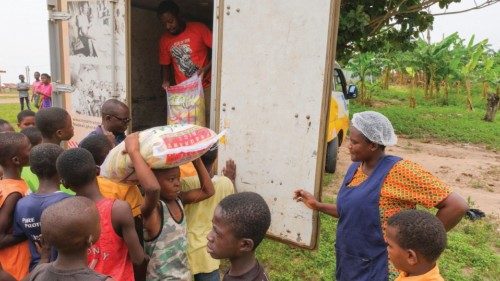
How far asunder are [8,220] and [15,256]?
219 millimetres

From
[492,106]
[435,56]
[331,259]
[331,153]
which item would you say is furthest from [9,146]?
[435,56]

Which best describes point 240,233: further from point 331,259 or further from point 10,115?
point 10,115

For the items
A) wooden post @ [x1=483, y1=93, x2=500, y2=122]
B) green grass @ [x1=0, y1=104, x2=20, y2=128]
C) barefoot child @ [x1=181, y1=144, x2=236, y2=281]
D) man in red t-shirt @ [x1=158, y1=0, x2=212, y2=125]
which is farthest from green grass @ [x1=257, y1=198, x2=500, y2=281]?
wooden post @ [x1=483, y1=93, x2=500, y2=122]

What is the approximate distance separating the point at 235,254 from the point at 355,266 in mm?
775

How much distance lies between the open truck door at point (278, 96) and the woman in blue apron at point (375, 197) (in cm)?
60

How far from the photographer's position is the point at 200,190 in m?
2.32

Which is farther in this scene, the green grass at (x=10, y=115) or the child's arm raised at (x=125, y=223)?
the green grass at (x=10, y=115)

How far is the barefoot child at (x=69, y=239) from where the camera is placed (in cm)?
145

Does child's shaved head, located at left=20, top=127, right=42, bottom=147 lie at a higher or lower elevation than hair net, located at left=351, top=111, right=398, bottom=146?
lower

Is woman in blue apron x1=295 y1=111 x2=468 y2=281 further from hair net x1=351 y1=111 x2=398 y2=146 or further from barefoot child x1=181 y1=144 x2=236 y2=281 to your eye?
barefoot child x1=181 y1=144 x2=236 y2=281

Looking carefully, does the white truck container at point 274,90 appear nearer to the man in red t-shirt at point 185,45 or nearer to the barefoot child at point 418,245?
the man in red t-shirt at point 185,45

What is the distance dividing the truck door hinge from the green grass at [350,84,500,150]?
28.9 ft

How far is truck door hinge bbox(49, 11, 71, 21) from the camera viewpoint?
3.69 metres

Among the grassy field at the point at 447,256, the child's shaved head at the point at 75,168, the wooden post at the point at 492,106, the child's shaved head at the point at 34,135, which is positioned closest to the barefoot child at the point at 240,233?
the child's shaved head at the point at 75,168
